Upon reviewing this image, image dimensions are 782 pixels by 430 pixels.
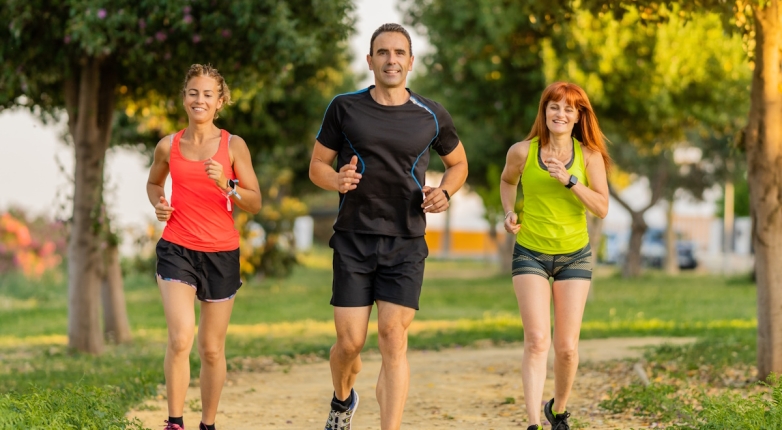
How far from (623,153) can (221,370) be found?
105ft

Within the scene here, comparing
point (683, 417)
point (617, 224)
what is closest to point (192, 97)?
point (683, 417)

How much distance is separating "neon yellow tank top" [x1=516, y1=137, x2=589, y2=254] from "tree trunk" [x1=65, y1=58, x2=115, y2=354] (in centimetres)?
702

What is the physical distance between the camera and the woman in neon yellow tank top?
5969 mm

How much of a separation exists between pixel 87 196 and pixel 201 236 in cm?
655

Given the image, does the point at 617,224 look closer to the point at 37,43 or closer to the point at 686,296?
the point at 686,296

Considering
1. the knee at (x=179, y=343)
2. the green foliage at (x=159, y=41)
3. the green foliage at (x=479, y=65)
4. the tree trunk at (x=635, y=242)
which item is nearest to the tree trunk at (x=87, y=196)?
the green foliage at (x=159, y=41)

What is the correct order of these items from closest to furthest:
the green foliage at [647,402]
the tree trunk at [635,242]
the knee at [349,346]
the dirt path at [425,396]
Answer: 1. the knee at [349,346]
2. the green foliage at [647,402]
3. the dirt path at [425,396]
4. the tree trunk at [635,242]

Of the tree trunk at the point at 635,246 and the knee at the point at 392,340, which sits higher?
the tree trunk at the point at 635,246

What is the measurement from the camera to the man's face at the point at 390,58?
554 centimetres

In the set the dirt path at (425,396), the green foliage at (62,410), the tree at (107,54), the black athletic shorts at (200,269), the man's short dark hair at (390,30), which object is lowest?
the dirt path at (425,396)

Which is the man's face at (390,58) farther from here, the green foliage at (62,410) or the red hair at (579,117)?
the green foliage at (62,410)

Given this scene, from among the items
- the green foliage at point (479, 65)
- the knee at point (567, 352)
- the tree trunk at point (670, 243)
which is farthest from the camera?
the tree trunk at point (670, 243)

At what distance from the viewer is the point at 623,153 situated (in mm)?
36594

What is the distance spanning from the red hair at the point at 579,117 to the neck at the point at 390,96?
0.96 meters
